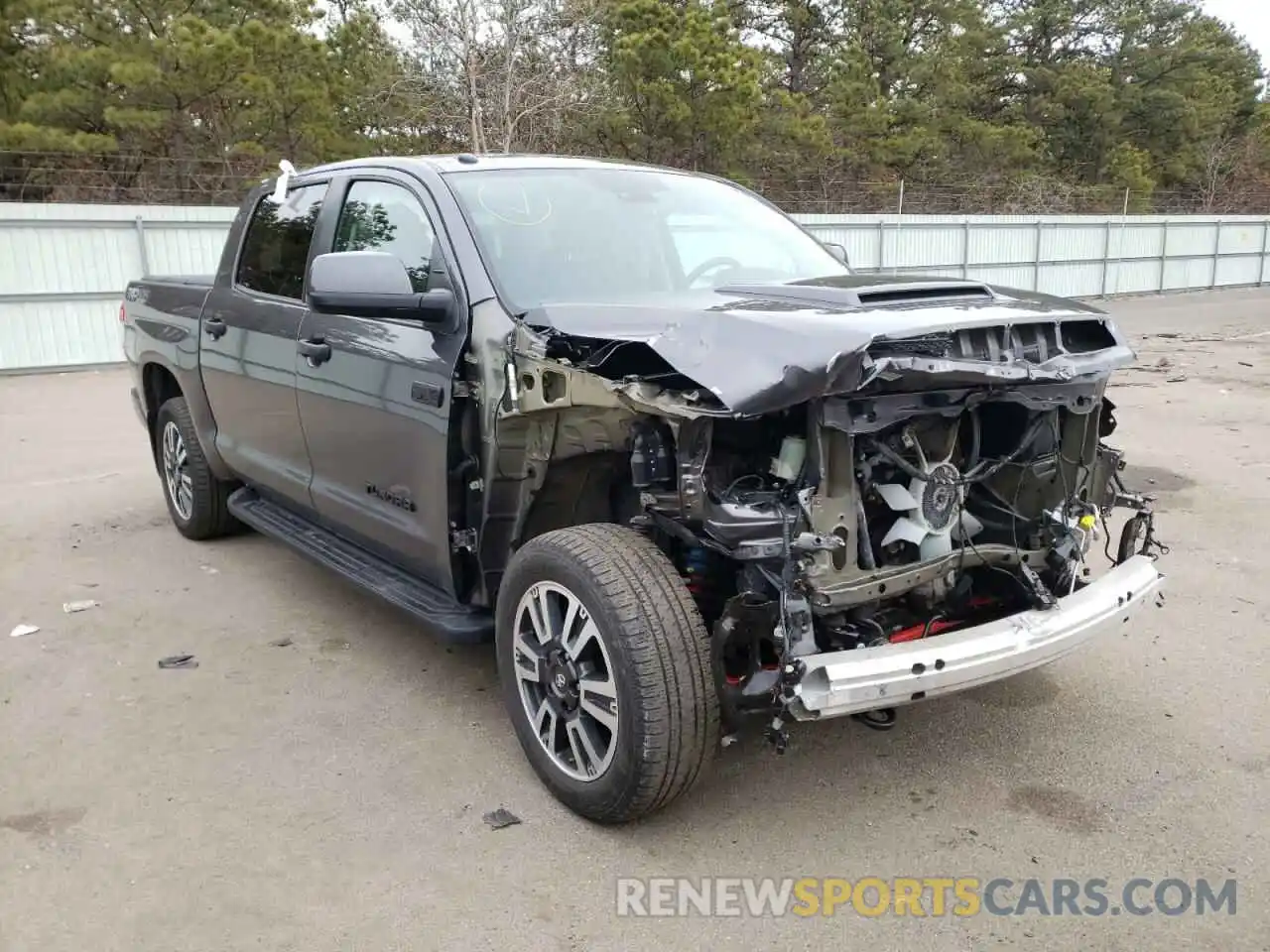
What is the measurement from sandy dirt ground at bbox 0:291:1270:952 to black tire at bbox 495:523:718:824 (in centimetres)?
21

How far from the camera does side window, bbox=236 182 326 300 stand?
176 inches

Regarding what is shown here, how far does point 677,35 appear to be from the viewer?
24078 mm

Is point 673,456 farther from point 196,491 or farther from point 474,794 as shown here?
point 196,491

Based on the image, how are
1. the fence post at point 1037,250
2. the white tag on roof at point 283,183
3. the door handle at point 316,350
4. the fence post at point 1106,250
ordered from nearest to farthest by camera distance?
1. the door handle at point 316,350
2. the white tag on roof at point 283,183
3. the fence post at point 1037,250
4. the fence post at point 1106,250

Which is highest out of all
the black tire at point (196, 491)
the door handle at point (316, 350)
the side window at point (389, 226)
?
the side window at point (389, 226)

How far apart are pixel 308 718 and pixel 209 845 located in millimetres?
807

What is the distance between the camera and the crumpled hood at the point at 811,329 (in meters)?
2.59

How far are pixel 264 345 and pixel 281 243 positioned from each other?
47cm

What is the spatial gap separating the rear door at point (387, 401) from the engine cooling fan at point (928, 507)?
1415 mm

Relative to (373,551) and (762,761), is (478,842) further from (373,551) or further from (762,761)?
(373,551)

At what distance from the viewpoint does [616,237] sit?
389 cm

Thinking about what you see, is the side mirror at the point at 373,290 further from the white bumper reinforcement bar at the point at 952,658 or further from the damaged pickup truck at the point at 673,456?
the white bumper reinforcement bar at the point at 952,658

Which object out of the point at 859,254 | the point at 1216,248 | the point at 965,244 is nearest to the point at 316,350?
the point at 859,254

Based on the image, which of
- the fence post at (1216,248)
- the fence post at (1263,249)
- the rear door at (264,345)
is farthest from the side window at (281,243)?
the fence post at (1263,249)
